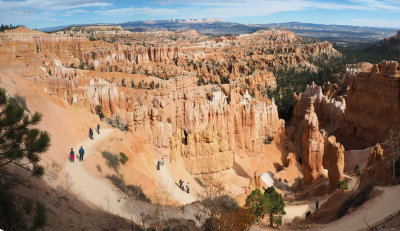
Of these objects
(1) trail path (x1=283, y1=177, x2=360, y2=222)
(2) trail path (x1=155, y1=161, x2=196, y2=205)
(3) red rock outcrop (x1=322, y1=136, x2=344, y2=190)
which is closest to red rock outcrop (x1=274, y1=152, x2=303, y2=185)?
Result: (3) red rock outcrop (x1=322, y1=136, x2=344, y2=190)

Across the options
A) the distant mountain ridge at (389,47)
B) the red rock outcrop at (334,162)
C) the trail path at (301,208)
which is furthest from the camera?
the distant mountain ridge at (389,47)

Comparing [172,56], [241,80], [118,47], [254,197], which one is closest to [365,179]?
[254,197]

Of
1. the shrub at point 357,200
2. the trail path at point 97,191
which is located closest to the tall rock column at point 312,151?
the shrub at point 357,200

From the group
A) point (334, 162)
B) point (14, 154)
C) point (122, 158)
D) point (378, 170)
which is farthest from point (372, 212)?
point (14, 154)

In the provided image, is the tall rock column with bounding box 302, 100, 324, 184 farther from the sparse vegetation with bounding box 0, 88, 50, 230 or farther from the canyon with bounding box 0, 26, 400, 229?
the sparse vegetation with bounding box 0, 88, 50, 230

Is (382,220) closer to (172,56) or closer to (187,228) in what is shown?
(187,228)

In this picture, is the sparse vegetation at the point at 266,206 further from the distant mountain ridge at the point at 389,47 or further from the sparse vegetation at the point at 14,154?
the distant mountain ridge at the point at 389,47
